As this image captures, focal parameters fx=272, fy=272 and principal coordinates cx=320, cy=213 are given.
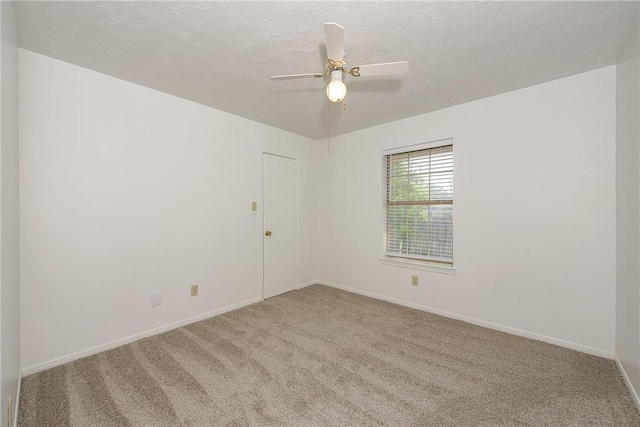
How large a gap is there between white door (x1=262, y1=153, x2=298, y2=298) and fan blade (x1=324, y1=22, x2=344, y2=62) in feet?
7.31

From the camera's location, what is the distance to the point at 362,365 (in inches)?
86.2

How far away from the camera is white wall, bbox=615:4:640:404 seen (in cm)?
182

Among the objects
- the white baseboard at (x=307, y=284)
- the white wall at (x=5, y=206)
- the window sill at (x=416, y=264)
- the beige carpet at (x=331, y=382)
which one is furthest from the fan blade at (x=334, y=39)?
the white baseboard at (x=307, y=284)

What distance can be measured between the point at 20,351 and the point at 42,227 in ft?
3.01

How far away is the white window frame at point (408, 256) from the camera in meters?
3.22

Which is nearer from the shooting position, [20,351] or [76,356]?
[20,351]

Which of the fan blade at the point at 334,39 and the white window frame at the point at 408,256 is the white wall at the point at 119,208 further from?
the fan blade at the point at 334,39

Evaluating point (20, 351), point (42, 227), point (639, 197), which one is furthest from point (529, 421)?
point (42, 227)

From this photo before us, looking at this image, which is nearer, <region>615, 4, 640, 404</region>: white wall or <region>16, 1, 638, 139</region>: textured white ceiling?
<region>16, 1, 638, 139</region>: textured white ceiling

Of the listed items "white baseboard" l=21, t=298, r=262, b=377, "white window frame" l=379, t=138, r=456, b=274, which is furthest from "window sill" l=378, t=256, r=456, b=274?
"white baseboard" l=21, t=298, r=262, b=377

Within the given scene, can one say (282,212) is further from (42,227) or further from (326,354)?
(42,227)

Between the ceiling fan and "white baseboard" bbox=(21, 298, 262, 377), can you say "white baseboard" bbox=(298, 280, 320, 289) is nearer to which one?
"white baseboard" bbox=(21, 298, 262, 377)

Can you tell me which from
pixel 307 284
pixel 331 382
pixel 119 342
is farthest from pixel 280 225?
pixel 331 382

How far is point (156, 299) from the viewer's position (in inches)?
108
